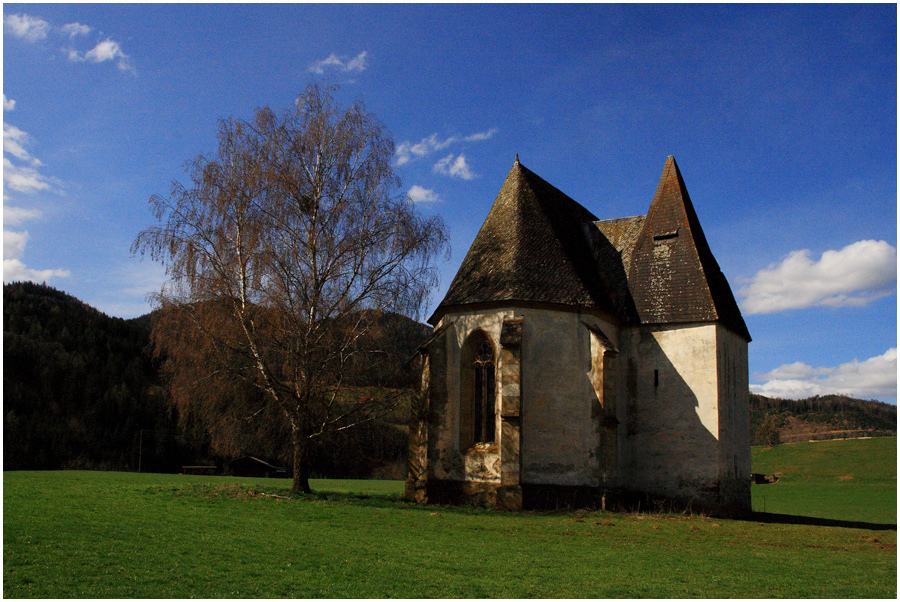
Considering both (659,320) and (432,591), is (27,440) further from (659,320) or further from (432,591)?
(432,591)

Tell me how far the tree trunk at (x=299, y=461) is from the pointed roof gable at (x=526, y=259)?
21.8 feet

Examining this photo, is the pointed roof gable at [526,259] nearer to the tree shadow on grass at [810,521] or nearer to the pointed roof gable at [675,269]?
the pointed roof gable at [675,269]

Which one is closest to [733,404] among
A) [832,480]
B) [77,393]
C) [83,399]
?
[832,480]

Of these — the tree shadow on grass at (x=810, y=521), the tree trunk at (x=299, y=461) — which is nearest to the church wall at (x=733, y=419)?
the tree shadow on grass at (x=810, y=521)

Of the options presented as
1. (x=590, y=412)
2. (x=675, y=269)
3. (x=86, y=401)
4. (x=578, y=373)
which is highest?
(x=675, y=269)

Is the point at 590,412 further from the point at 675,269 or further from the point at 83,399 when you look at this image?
the point at 83,399

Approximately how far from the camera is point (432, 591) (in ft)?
25.4

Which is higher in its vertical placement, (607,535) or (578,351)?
(578,351)

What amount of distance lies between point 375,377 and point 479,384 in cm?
386

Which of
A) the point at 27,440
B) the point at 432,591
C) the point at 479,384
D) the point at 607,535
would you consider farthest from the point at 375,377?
the point at 27,440

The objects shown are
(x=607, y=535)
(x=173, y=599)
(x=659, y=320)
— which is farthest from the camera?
(x=659, y=320)

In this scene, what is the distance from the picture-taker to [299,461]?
19.1 metres

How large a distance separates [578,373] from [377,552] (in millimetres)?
12587

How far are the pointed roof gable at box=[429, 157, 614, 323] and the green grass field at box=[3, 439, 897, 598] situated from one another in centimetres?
704
